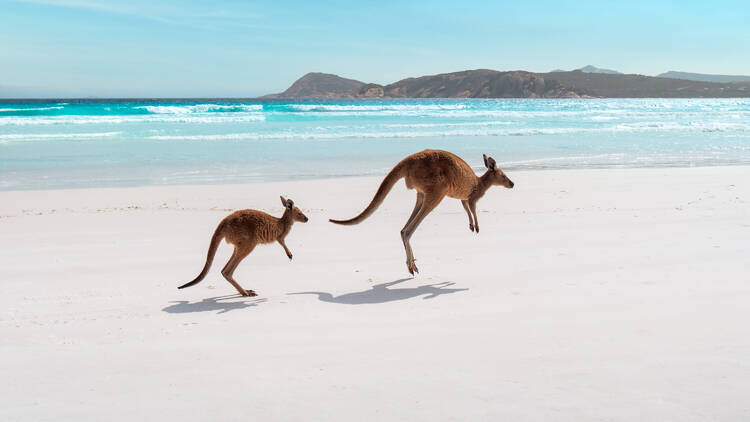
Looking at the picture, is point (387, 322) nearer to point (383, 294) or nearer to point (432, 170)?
point (383, 294)

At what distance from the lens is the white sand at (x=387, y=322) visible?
8.73 feet

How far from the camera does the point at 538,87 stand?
129 m

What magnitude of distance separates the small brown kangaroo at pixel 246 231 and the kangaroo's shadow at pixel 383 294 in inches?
16.9

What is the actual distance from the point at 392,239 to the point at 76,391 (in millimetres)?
3826

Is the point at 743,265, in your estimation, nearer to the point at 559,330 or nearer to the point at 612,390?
the point at 559,330

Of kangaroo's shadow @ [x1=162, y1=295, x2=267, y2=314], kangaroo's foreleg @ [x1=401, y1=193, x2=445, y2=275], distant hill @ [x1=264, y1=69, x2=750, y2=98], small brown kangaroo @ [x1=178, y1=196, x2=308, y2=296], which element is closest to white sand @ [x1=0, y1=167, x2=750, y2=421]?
kangaroo's shadow @ [x1=162, y1=295, x2=267, y2=314]

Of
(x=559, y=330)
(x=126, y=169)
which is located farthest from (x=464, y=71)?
(x=559, y=330)

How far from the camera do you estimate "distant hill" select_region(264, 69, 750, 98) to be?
120375 mm

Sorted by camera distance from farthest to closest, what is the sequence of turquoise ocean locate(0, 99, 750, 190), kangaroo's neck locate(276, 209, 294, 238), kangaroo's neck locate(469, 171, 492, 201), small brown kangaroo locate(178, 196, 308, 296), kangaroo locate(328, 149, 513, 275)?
turquoise ocean locate(0, 99, 750, 190) → kangaroo's neck locate(469, 171, 492, 201) → kangaroo locate(328, 149, 513, 275) → kangaroo's neck locate(276, 209, 294, 238) → small brown kangaroo locate(178, 196, 308, 296)

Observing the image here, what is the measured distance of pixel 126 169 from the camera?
13.7m

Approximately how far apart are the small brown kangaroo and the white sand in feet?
0.91

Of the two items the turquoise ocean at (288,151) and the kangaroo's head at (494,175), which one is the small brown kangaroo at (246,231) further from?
the turquoise ocean at (288,151)

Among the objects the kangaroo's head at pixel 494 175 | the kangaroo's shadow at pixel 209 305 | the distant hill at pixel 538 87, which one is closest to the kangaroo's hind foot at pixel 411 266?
the kangaroo's head at pixel 494 175

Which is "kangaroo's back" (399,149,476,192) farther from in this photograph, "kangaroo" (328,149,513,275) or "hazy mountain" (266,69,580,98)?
"hazy mountain" (266,69,580,98)
